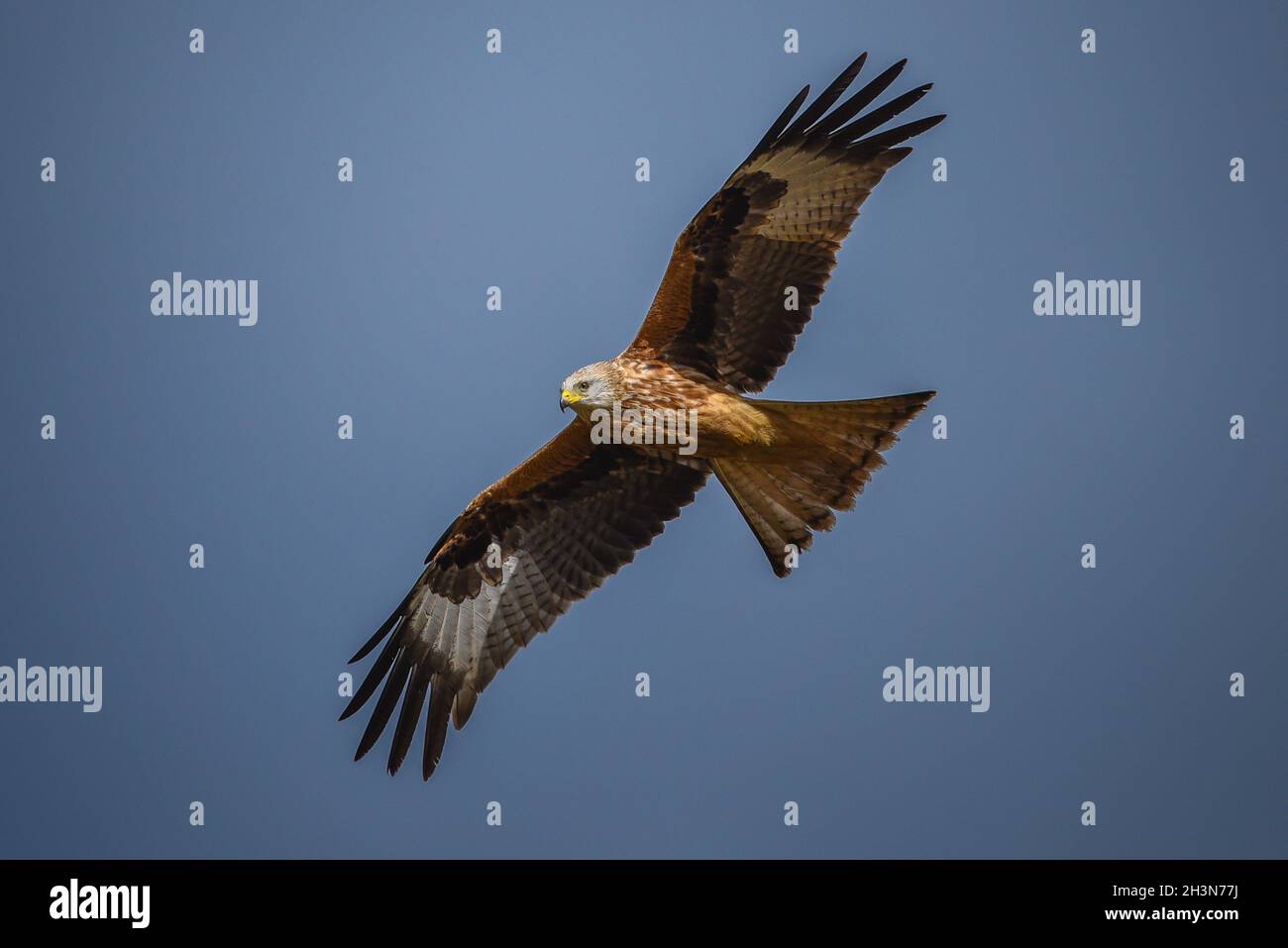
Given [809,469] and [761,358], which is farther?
[761,358]

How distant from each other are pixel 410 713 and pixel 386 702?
6.6 inches

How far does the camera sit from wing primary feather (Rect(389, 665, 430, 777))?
8.62m

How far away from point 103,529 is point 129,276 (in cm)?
584

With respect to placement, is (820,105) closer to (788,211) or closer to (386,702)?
(788,211)

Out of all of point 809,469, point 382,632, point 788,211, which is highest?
point 788,211

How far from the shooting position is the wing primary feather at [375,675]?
8479 mm

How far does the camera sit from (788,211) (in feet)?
25.2

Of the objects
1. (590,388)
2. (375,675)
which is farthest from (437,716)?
A: (590,388)

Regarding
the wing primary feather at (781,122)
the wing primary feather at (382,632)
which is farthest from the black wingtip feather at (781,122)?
the wing primary feather at (382,632)

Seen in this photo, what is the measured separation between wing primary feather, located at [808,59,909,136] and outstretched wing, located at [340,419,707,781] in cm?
218

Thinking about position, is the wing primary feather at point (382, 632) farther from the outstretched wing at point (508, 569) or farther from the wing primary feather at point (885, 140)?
the wing primary feather at point (885, 140)
